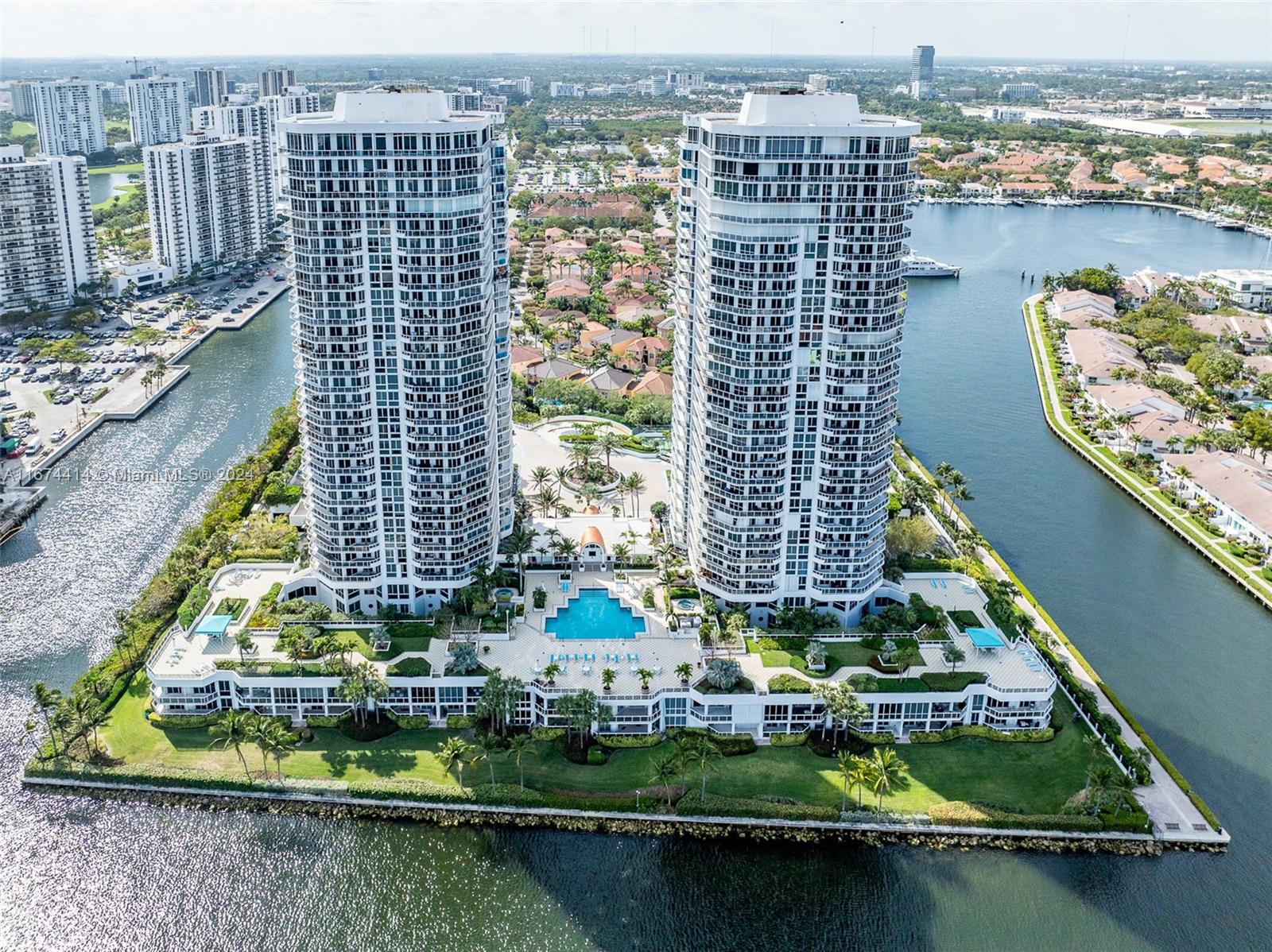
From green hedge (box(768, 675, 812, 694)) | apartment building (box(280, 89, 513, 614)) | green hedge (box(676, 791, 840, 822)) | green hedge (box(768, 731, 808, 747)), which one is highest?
apartment building (box(280, 89, 513, 614))

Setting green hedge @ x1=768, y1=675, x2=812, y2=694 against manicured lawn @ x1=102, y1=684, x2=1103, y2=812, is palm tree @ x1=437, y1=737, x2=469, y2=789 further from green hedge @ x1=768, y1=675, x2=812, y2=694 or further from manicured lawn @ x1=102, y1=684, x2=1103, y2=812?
green hedge @ x1=768, y1=675, x2=812, y2=694

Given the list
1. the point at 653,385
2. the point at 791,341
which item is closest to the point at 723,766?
the point at 791,341

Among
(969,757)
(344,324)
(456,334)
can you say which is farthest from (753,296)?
(969,757)

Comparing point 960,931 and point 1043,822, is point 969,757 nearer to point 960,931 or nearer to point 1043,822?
point 1043,822

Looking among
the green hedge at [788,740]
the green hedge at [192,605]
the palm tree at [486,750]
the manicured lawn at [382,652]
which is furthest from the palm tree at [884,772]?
the green hedge at [192,605]

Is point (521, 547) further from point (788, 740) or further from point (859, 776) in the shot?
point (859, 776)

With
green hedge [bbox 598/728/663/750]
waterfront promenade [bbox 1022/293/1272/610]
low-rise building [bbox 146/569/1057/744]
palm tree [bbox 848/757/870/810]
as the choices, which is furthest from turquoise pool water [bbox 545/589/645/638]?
waterfront promenade [bbox 1022/293/1272/610]
